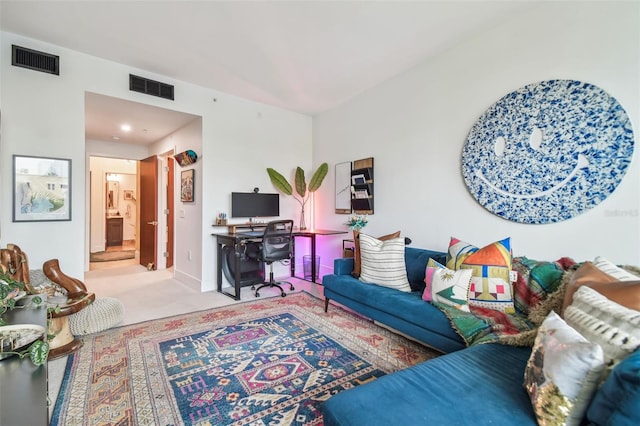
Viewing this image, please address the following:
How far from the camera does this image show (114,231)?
7902 millimetres

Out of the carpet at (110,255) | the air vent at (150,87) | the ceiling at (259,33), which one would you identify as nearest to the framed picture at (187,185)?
the ceiling at (259,33)

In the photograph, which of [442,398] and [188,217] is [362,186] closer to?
[188,217]

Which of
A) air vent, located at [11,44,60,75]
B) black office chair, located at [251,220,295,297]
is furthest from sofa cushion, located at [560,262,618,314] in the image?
air vent, located at [11,44,60,75]

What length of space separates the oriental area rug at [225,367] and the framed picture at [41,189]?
4.81 ft

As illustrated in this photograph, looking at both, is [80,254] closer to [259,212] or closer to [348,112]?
[259,212]

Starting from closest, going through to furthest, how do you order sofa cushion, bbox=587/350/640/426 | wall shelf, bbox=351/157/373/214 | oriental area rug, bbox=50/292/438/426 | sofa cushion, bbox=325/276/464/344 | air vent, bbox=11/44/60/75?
sofa cushion, bbox=587/350/640/426
oriental area rug, bbox=50/292/438/426
sofa cushion, bbox=325/276/464/344
air vent, bbox=11/44/60/75
wall shelf, bbox=351/157/373/214

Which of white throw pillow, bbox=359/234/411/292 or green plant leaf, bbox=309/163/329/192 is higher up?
green plant leaf, bbox=309/163/329/192

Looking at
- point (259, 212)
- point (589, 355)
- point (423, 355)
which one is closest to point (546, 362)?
point (589, 355)

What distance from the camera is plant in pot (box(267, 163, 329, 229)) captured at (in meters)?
4.59

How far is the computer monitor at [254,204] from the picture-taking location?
13.8 feet

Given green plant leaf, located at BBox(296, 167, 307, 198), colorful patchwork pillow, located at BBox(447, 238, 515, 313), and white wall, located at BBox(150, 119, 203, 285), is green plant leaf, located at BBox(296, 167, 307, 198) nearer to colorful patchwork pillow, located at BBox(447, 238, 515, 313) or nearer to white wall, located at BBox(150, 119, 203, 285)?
white wall, located at BBox(150, 119, 203, 285)

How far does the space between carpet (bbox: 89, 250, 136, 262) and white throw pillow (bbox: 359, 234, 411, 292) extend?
608 cm

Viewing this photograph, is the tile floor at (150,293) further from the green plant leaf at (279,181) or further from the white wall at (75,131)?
the green plant leaf at (279,181)

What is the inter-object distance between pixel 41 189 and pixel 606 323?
14.5ft
